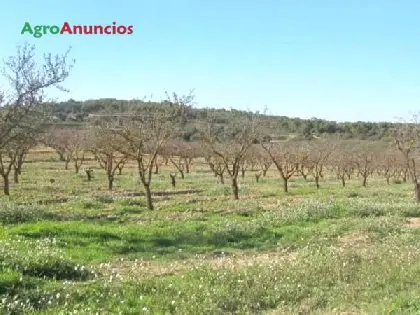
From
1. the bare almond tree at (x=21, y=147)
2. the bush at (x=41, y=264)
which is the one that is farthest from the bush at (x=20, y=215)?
the bush at (x=41, y=264)

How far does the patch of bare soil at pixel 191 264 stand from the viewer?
11.4m

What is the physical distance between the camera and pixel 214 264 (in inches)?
489

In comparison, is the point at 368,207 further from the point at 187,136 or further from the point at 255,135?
the point at 187,136

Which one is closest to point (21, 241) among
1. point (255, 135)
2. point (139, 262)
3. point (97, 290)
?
point (139, 262)

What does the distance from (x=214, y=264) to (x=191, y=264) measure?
63 centimetres

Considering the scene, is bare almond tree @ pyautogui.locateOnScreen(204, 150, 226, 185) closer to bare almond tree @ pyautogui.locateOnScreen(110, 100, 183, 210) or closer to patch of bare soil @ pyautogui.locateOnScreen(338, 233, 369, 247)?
bare almond tree @ pyautogui.locateOnScreen(110, 100, 183, 210)

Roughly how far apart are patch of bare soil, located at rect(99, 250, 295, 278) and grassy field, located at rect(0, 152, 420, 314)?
0.10 ft

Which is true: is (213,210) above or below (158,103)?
below

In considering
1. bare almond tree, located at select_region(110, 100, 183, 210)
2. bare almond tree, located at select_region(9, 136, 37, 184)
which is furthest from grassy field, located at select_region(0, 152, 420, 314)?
bare almond tree, located at select_region(9, 136, 37, 184)

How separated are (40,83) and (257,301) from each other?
1664 cm

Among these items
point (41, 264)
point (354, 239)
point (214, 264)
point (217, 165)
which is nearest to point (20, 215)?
point (41, 264)

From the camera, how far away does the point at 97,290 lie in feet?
30.3

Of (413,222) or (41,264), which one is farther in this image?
(413,222)

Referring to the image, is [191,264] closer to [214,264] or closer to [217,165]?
[214,264]
